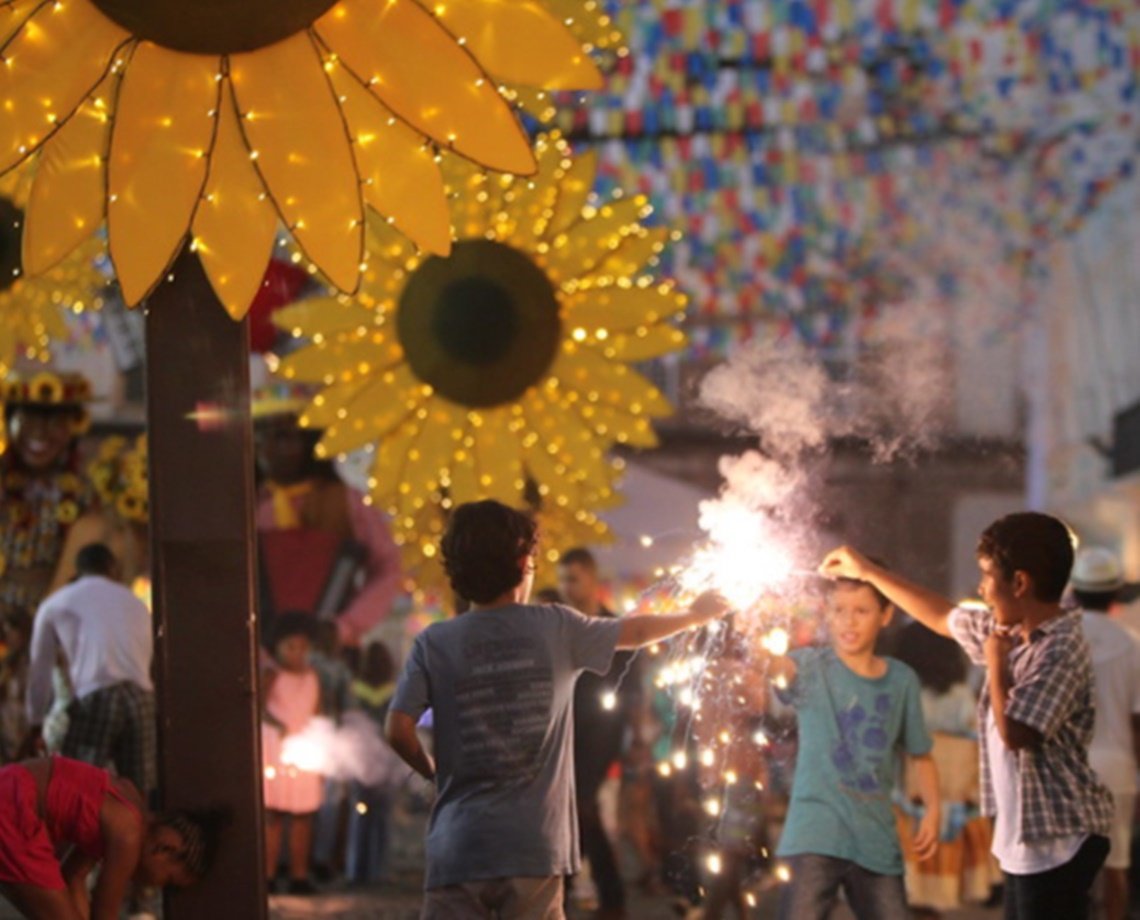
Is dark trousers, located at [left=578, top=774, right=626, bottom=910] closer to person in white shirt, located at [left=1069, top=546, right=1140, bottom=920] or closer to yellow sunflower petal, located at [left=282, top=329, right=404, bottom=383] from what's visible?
person in white shirt, located at [left=1069, top=546, right=1140, bottom=920]

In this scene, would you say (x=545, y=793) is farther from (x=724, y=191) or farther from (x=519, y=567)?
(x=724, y=191)

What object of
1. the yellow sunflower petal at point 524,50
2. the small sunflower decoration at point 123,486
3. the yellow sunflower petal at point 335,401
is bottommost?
the yellow sunflower petal at point 335,401

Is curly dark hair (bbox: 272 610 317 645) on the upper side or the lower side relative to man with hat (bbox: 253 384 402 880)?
lower

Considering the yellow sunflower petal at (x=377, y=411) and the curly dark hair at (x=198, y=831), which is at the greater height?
the yellow sunflower petal at (x=377, y=411)

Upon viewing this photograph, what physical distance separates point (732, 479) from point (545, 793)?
1542 mm

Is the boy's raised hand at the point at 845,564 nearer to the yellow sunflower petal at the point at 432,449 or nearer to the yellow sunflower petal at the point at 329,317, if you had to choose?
the yellow sunflower petal at the point at 432,449

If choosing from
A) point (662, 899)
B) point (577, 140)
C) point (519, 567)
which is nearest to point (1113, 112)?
point (577, 140)

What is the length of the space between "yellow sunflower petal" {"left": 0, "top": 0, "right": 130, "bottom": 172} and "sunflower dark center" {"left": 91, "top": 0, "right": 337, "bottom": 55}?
63mm

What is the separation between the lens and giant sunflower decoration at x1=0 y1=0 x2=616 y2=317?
203 inches

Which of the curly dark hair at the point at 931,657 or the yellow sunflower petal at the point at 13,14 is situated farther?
the curly dark hair at the point at 931,657

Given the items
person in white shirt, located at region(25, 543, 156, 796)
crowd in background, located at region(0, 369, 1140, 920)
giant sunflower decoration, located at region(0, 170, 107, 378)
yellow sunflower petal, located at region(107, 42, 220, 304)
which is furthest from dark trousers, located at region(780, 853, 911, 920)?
person in white shirt, located at region(25, 543, 156, 796)

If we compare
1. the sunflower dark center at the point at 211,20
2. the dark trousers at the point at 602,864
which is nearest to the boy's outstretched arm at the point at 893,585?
the sunflower dark center at the point at 211,20

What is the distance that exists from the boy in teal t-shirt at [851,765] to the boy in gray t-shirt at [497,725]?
119cm

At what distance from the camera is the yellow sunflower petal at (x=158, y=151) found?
5.20 metres
